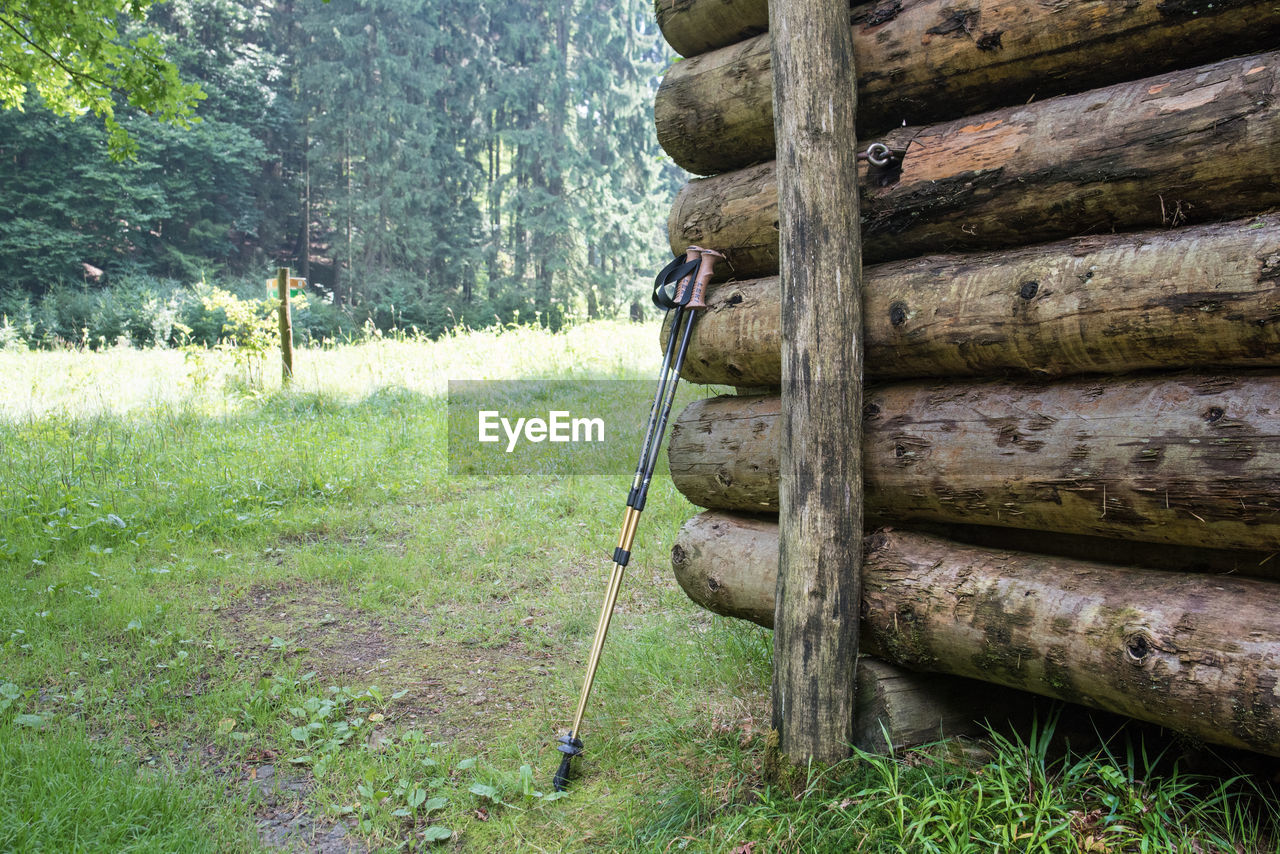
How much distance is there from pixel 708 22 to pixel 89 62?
5467mm

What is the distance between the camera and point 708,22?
340 centimetres

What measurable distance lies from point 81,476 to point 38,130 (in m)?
25.1

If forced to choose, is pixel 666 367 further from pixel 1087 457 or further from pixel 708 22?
pixel 1087 457

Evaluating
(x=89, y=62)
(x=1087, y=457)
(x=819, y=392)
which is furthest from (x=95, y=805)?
(x=89, y=62)

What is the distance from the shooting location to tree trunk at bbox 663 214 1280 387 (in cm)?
199

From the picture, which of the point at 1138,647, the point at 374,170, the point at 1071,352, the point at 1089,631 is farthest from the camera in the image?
the point at 374,170

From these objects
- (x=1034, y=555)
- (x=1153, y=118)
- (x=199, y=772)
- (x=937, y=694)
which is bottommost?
(x=199, y=772)

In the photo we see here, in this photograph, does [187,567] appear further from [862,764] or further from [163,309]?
[163,309]

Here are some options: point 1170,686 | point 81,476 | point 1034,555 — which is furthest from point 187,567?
point 1170,686

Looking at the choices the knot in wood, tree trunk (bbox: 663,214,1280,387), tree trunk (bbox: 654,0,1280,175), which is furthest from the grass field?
tree trunk (bbox: 654,0,1280,175)

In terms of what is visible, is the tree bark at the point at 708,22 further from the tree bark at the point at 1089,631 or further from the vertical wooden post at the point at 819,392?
the tree bark at the point at 1089,631

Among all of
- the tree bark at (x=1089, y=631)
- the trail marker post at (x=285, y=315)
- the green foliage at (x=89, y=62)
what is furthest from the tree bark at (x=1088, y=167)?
the trail marker post at (x=285, y=315)

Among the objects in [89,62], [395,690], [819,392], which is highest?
[89,62]

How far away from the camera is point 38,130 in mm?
25016
